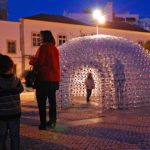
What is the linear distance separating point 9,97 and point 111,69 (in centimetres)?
757

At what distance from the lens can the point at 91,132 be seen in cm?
888

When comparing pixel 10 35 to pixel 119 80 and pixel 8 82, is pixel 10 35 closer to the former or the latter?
pixel 119 80

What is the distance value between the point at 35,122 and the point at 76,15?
47.3m

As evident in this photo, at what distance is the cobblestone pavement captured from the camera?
757 cm

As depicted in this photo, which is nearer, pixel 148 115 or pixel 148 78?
pixel 148 115

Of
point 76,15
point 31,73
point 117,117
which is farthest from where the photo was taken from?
point 76,15

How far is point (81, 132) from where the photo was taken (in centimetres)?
887

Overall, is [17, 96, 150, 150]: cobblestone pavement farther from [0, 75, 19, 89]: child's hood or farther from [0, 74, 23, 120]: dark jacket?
[0, 75, 19, 89]: child's hood

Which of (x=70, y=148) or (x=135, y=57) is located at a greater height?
(x=135, y=57)

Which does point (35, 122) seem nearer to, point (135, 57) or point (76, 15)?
point (135, 57)

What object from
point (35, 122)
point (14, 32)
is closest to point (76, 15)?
point (14, 32)

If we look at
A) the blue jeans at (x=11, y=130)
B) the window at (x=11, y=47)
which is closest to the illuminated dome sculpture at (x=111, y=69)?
the blue jeans at (x=11, y=130)

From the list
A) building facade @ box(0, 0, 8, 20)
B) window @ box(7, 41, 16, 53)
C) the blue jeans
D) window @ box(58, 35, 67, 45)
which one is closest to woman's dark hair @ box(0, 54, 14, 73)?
the blue jeans

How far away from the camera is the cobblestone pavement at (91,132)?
7.57m
